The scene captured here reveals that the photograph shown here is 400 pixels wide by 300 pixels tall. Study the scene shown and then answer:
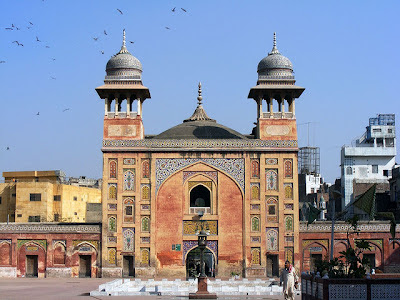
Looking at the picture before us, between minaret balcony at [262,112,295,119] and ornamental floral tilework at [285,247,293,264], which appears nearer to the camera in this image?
ornamental floral tilework at [285,247,293,264]

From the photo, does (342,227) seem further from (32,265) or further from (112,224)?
(32,265)

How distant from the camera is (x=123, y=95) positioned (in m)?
36.7

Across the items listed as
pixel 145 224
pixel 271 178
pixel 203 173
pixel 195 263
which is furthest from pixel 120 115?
pixel 195 263

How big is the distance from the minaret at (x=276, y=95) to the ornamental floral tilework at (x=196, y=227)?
5.28 metres

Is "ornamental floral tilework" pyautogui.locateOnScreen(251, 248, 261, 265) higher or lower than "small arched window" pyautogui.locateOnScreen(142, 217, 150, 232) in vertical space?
lower

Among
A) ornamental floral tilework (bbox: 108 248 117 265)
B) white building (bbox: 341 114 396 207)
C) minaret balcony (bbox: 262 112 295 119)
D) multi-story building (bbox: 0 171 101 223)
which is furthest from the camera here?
white building (bbox: 341 114 396 207)

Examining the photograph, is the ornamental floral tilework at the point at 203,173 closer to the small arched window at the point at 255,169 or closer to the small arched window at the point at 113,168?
the small arched window at the point at 255,169

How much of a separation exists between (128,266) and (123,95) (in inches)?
354

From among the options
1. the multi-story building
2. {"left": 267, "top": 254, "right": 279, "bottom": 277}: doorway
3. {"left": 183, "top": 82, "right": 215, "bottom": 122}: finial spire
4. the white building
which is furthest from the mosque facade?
the white building

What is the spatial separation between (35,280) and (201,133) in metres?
11.8

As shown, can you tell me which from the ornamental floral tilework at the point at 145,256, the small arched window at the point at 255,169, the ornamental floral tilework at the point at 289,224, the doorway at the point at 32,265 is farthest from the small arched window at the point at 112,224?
the ornamental floral tilework at the point at 289,224

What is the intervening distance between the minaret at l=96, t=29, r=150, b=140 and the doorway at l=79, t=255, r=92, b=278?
625cm

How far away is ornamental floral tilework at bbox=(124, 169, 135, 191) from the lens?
116 ft

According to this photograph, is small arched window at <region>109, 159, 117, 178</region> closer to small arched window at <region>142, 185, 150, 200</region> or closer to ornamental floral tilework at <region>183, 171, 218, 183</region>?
small arched window at <region>142, 185, 150, 200</region>
